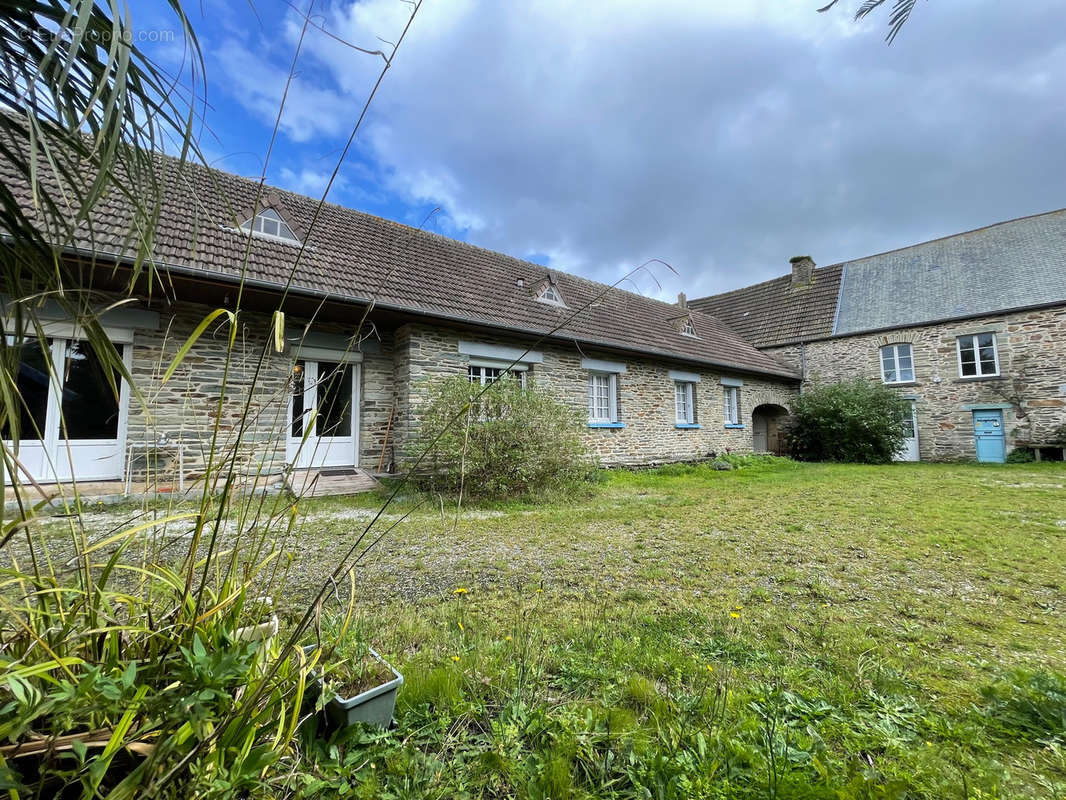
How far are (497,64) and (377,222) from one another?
9.94 meters

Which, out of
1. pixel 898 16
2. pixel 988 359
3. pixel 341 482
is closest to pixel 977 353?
pixel 988 359

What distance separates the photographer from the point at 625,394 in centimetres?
1117

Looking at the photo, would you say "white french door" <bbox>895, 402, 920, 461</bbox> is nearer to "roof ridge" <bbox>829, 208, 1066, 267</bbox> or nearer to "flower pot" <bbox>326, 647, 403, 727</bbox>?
"roof ridge" <bbox>829, 208, 1066, 267</bbox>

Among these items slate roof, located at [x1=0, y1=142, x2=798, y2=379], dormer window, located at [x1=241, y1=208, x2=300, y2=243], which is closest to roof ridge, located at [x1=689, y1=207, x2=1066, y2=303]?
slate roof, located at [x1=0, y1=142, x2=798, y2=379]

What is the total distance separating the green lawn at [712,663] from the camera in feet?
4.34

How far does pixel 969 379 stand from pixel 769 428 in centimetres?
593

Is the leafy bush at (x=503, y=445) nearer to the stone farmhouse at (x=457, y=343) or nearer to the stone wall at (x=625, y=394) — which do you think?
the stone wall at (x=625, y=394)

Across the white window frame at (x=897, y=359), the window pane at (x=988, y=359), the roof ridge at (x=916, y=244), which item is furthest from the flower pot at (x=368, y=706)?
the roof ridge at (x=916, y=244)

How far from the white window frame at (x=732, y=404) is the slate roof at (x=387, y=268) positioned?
2.88ft

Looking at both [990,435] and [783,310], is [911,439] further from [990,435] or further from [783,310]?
[783,310]

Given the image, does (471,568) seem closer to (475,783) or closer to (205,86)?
(475,783)

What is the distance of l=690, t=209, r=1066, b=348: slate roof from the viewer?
14164mm

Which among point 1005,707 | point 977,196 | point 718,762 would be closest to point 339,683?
point 718,762

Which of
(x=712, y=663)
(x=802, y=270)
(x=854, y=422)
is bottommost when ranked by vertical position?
(x=712, y=663)
